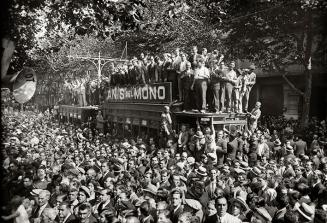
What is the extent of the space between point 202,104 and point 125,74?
21.0 ft

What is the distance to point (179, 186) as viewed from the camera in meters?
7.54

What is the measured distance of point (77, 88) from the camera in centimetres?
2850

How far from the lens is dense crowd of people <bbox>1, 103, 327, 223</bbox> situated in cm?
575

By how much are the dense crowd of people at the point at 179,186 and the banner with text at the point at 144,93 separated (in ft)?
6.24

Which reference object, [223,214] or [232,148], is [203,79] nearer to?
[232,148]

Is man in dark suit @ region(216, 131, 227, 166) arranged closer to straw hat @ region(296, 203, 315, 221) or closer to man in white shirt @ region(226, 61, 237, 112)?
man in white shirt @ region(226, 61, 237, 112)

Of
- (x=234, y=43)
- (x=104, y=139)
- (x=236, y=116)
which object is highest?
(x=234, y=43)

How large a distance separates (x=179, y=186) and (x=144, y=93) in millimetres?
9291

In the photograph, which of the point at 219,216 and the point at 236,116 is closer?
the point at 219,216

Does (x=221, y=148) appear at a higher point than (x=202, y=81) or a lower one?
lower

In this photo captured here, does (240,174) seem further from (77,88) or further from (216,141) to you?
(77,88)

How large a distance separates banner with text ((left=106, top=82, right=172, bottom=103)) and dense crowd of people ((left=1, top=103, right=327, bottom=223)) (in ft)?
6.24

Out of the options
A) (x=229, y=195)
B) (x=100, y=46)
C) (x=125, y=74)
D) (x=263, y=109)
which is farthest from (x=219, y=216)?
(x=100, y=46)

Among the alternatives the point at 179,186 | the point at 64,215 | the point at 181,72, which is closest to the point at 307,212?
the point at 179,186
